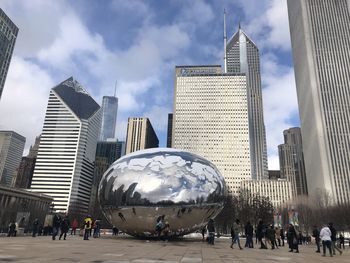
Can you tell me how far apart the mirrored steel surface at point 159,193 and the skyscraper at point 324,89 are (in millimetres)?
108827

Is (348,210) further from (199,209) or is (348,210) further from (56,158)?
(56,158)

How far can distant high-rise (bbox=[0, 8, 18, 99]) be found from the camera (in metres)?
136

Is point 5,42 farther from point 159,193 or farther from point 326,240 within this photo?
point 326,240

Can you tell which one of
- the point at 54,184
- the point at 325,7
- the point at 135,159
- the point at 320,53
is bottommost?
the point at 135,159

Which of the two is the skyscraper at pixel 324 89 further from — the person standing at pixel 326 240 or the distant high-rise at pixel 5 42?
the distant high-rise at pixel 5 42

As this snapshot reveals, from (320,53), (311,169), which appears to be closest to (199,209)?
(311,169)

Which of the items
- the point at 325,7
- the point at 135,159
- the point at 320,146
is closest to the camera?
the point at 135,159

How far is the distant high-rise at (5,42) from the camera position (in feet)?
446

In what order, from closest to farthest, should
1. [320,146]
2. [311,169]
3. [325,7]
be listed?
1. [320,146]
2. [311,169]
3. [325,7]

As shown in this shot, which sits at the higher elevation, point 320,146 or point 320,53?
point 320,53

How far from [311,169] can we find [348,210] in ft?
233

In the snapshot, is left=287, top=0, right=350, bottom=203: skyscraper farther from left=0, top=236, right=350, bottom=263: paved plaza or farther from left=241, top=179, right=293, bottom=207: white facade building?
left=0, top=236, right=350, bottom=263: paved plaza

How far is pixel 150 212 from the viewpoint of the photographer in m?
17.8

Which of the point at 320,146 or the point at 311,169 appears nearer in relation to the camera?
the point at 320,146
